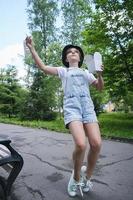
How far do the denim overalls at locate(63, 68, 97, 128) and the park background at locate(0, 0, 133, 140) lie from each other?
27.2 inches

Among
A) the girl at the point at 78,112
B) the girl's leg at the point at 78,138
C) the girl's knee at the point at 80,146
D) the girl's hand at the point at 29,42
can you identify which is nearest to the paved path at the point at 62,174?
the girl at the point at 78,112

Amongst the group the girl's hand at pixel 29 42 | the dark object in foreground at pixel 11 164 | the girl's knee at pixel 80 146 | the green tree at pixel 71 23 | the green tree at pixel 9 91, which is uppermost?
the green tree at pixel 71 23

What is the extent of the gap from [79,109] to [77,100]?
0.39ft

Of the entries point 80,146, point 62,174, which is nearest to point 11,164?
point 80,146

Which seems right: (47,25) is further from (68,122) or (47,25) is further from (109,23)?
(68,122)

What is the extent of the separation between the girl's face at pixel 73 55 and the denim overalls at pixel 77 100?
21cm

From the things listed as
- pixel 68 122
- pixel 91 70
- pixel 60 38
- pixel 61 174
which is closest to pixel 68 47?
pixel 91 70

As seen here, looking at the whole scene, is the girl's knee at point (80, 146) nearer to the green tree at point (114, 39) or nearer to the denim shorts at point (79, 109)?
the denim shorts at point (79, 109)

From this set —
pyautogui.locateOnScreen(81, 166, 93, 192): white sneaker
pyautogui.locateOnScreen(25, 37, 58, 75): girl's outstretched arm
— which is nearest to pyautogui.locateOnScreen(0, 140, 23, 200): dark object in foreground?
pyautogui.locateOnScreen(81, 166, 93, 192): white sneaker

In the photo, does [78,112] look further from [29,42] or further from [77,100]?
[29,42]

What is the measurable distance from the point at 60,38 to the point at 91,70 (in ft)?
111

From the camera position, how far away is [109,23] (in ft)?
55.4

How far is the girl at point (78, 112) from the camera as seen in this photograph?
426 cm

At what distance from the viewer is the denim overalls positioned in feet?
14.2
